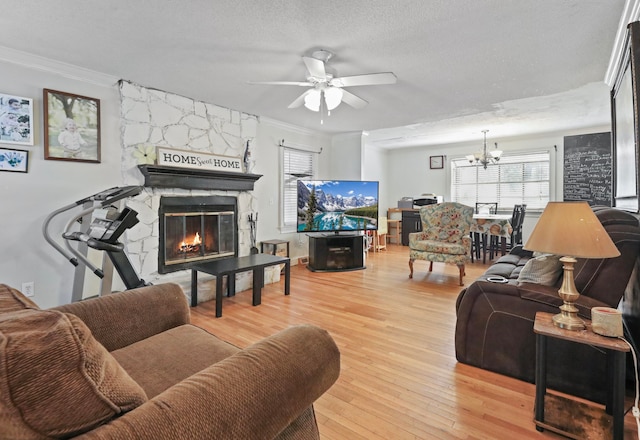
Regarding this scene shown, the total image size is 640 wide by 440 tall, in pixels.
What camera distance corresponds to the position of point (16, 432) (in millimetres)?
544

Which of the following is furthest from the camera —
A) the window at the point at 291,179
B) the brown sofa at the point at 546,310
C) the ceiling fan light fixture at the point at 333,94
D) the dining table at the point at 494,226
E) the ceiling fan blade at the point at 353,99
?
the window at the point at 291,179

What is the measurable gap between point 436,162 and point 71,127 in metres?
6.99

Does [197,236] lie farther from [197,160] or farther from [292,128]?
[292,128]

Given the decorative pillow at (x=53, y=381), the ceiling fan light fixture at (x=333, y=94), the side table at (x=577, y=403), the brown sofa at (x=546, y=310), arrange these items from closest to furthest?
1. the decorative pillow at (x=53, y=381)
2. the side table at (x=577, y=403)
3. the brown sofa at (x=546, y=310)
4. the ceiling fan light fixture at (x=333, y=94)

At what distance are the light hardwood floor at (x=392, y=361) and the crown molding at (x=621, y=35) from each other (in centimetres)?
239

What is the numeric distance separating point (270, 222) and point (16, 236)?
2.97 metres

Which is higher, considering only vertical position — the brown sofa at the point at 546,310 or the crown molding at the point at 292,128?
the crown molding at the point at 292,128

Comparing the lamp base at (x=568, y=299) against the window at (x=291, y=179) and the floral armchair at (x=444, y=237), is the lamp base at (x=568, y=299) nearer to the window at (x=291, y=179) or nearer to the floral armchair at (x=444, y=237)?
the floral armchair at (x=444, y=237)

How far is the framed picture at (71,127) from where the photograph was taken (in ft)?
9.20

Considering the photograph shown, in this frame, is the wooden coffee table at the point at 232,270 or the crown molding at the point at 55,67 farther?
the wooden coffee table at the point at 232,270

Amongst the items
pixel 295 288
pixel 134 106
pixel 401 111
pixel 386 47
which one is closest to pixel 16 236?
pixel 134 106

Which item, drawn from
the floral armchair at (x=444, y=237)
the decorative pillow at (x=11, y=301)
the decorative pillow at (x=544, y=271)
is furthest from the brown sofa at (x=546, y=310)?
the decorative pillow at (x=11, y=301)

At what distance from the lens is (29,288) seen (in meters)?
2.73

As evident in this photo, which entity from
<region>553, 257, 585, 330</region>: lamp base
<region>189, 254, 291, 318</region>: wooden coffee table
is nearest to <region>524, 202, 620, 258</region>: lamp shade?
<region>553, 257, 585, 330</region>: lamp base
